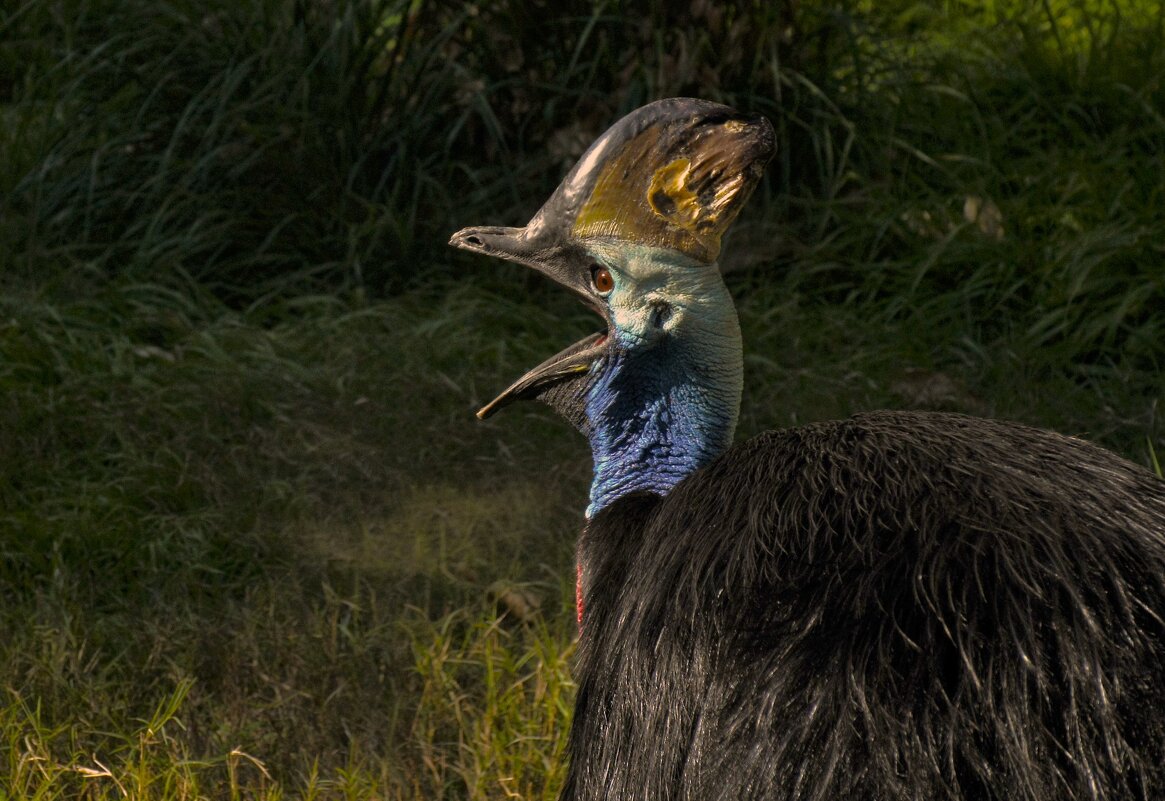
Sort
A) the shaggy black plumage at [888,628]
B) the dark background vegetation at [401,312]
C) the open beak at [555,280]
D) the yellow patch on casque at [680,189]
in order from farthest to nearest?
the dark background vegetation at [401,312] < the open beak at [555,280] < the yellow patch on casque at [680,189] < the shaggy black plumage at [888,628]

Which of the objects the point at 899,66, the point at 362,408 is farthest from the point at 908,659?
the point at 899,66

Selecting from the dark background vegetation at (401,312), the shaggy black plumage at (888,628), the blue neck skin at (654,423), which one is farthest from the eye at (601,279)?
the dark background vegetation at (401,312)

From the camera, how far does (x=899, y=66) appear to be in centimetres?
580

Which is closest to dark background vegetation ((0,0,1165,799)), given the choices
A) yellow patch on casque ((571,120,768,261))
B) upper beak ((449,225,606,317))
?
upper beak ((449,225,606,317))

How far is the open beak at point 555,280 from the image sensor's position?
2.67m

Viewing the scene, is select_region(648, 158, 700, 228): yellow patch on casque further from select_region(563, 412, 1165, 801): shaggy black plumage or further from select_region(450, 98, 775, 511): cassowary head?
select_region(563, 412, 1165, 801): shaggy black plumage

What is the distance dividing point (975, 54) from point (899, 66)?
31 centimetres

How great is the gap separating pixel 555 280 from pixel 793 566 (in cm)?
72

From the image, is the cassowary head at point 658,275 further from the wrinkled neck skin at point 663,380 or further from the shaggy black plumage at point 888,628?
the shaggy black plumage at point 888,628

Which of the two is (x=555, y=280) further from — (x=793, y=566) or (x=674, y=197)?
(x=793, y=566)

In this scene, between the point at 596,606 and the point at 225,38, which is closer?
the point at 596,606

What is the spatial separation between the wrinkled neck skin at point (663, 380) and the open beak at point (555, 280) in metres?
0.04

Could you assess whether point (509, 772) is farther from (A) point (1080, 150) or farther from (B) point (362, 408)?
(A) point (1080, 150)

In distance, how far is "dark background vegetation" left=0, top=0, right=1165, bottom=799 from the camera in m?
3.51
